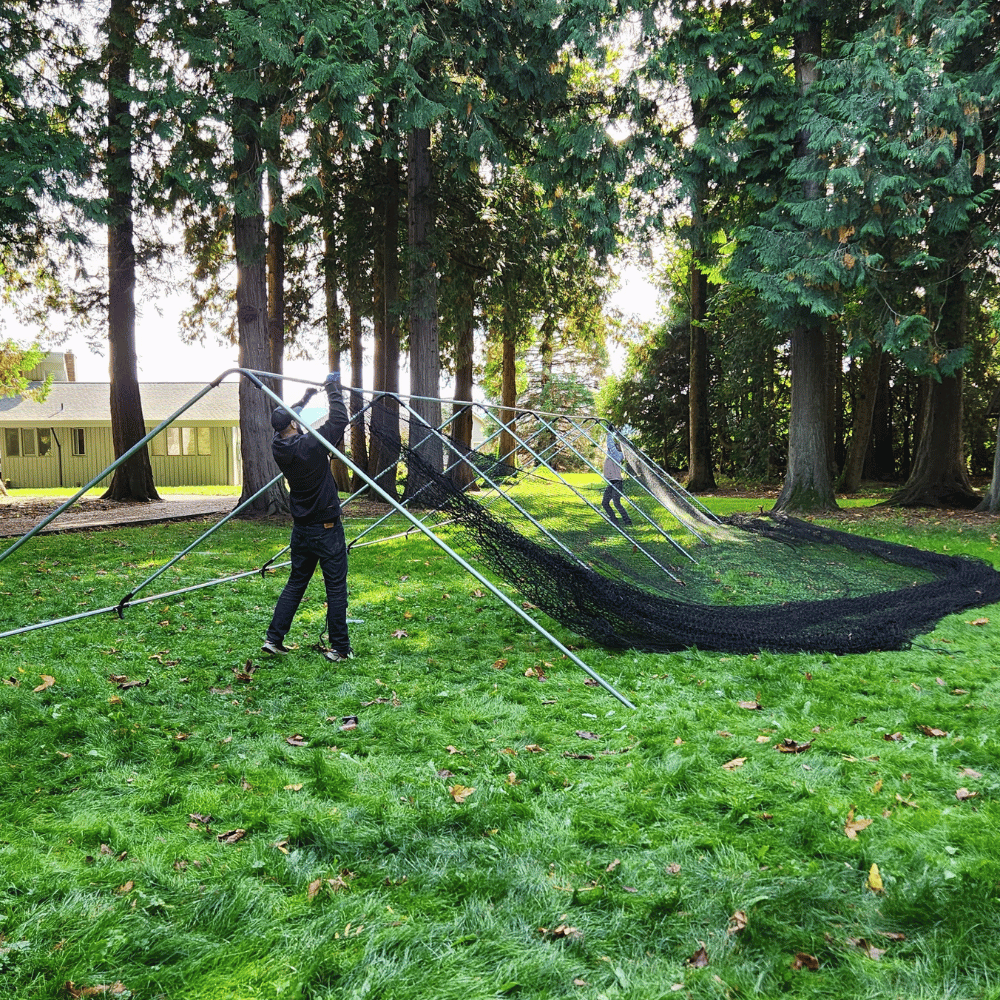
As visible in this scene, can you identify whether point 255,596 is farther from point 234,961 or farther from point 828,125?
point 828,125

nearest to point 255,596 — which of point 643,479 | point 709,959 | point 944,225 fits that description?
point 643,479

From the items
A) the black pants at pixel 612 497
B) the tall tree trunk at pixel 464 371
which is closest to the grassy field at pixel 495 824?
the black pants at pixel 612 497

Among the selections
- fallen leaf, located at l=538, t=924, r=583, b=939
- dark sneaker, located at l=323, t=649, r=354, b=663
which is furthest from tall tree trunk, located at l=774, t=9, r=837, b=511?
fallen leaf, located at l=538, t=924, r=583, b=939

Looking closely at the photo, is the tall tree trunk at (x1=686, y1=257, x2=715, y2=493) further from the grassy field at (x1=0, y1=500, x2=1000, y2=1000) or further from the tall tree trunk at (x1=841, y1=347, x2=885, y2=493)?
the grassy field at (x1=0, y1=500, x2=1000, y2=1000)

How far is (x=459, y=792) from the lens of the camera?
292cm

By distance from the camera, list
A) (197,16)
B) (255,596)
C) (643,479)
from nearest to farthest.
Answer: (255,596), (643,479), (197,16)

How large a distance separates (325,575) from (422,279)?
873 centimetres

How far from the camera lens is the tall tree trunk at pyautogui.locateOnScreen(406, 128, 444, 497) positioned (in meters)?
12.4

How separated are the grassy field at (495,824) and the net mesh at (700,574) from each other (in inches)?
10.8

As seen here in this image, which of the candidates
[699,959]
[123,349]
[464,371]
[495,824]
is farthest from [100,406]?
[699,959]

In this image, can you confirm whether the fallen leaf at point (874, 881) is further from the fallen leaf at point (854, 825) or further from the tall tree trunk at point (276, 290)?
the tall tree trunk at point (276, 290)

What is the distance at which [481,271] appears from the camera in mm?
14680

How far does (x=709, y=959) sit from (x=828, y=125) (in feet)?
37.9

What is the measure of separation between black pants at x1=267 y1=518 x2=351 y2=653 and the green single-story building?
2194 centimetres
